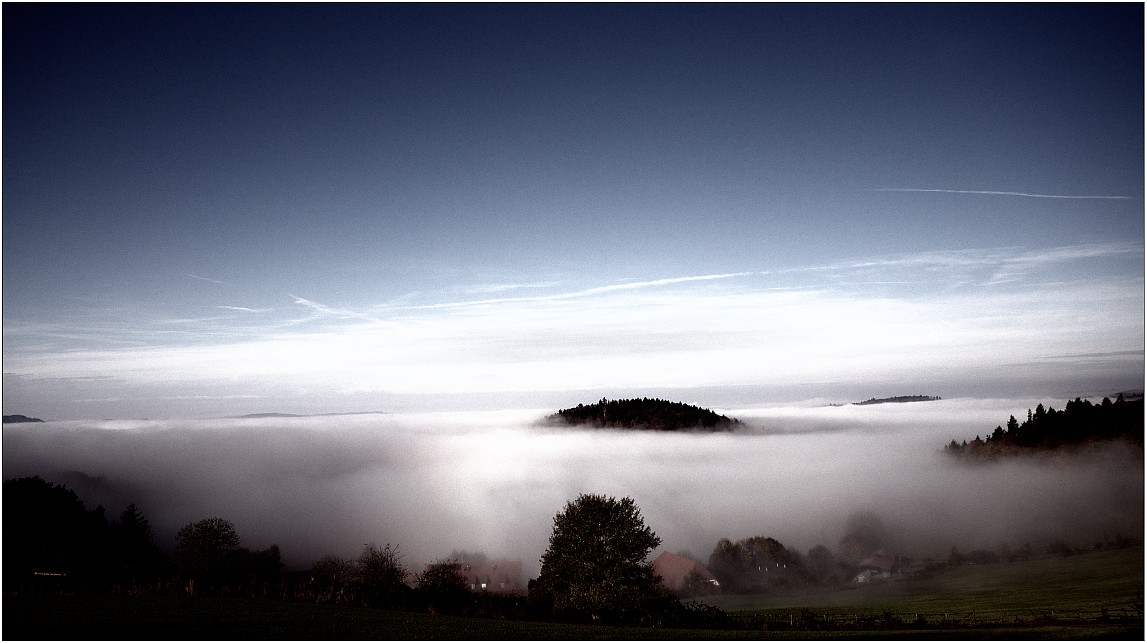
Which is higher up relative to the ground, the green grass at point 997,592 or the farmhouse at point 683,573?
the green grass at point 997,592

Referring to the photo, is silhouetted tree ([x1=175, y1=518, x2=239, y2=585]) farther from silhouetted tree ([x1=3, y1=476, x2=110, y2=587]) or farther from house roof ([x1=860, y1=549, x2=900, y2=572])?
house roof ([x1=860, y1=549, x2=900, y2=572])

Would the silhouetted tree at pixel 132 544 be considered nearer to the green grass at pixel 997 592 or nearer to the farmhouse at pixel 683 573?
the farmhouse at pixel 683 573

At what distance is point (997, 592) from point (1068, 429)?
237 ft

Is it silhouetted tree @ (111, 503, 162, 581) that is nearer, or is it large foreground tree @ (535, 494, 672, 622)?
large foreground tree @ (535, 494, 672, 622)

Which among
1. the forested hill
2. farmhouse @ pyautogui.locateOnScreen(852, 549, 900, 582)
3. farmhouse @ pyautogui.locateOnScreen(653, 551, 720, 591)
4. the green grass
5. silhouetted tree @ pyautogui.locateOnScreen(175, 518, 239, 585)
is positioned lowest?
farmhouse @ pyautogui.locateOnScreen(852, 549, 900, 582)

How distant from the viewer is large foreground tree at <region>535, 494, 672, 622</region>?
40719 millimetres

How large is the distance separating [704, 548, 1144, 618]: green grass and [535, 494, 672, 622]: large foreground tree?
91.2 feet

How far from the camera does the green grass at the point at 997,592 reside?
5806cm

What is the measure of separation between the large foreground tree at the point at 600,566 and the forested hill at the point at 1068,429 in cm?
9273

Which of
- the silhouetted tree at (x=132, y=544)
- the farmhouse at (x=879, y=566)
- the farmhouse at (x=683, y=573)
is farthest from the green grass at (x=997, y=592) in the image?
the silhouetted tree at (x=132, y=544)

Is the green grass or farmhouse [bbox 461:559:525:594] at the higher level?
the green grass

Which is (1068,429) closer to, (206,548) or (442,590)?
(442,590)

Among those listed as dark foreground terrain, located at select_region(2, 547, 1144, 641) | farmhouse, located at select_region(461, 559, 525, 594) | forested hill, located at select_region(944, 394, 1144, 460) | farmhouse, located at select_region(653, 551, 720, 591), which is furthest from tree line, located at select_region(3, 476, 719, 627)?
forested hill, located at select_region(944, 394, 1144, 460)

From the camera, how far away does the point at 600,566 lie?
43.3 meters
